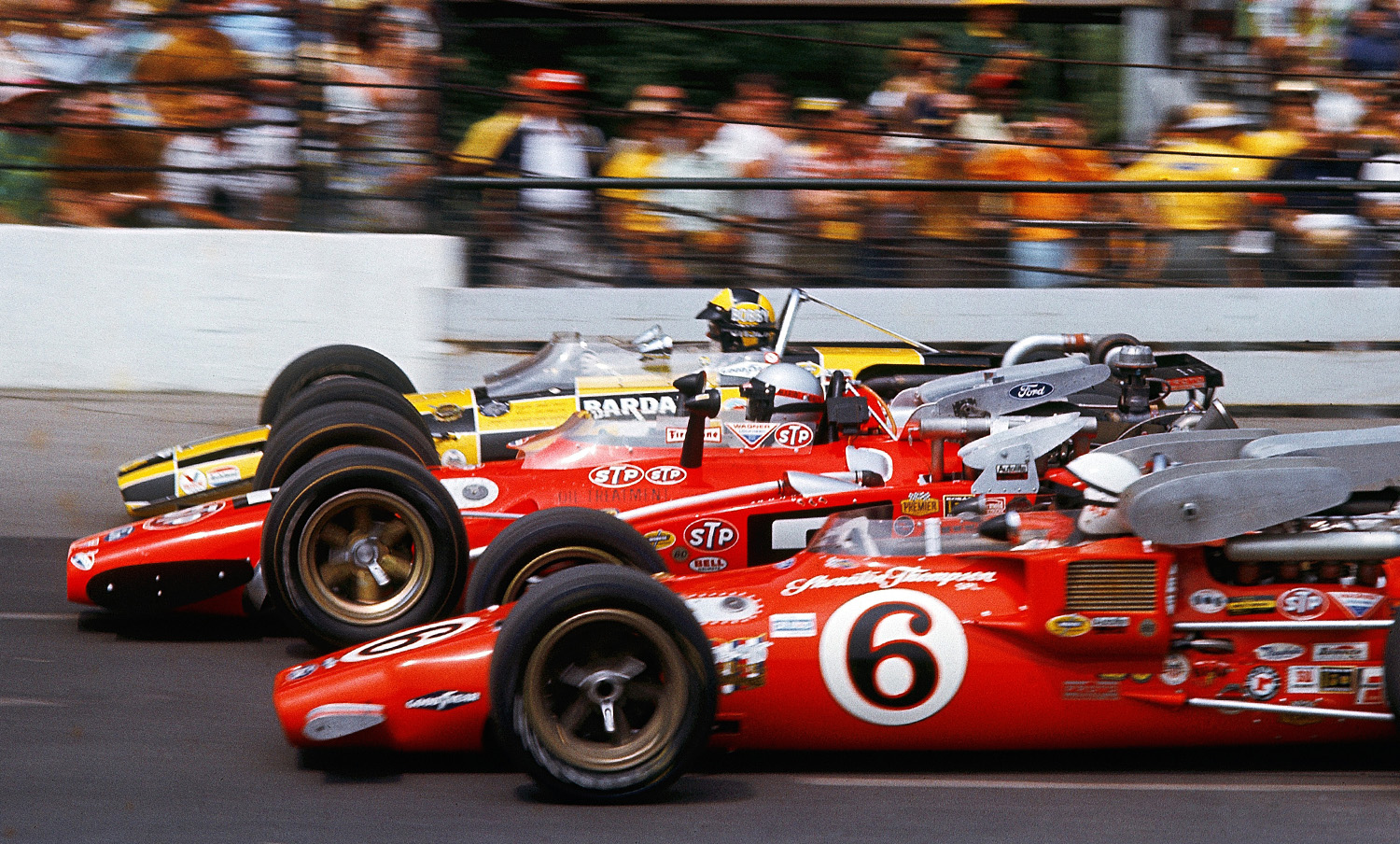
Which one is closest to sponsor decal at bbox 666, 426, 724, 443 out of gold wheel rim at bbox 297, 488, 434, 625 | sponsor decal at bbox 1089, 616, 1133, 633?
gold wheel rim at bbox 297, 488, 434, 625

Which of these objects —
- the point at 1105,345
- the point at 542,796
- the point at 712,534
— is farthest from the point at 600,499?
the point at 1105,345

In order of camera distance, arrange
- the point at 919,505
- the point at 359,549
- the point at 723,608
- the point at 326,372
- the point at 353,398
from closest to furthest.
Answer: the point at 723,608, the point at 359,549, the point at 919,505, the point at 353,398, the point at 326,372

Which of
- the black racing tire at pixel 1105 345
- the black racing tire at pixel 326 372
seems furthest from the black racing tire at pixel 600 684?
the black racing tire at pixel 1105 345

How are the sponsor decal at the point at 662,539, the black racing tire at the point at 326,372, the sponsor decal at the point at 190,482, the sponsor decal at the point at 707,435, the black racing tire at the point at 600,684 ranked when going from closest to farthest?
the black racing tire at the point at 600,684
the sponsor decal at the point at 662,539
the sponsor decal at the point at 707,435
the sponsor decal at the point at 190,482
the black racing tire at the point at 326,372

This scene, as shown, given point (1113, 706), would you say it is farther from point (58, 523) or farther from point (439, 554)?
point (58, 523)

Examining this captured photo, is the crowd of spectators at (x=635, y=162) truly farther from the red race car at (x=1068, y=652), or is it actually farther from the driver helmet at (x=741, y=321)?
the red race car at (x=1068, y=652)

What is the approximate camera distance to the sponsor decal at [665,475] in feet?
19.3

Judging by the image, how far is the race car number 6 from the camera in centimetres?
420

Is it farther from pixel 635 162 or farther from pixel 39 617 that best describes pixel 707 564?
pixel 635 162

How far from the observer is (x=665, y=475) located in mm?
5914

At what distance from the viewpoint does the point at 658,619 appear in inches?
155

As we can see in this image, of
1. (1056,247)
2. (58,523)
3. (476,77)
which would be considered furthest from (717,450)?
(476,77)

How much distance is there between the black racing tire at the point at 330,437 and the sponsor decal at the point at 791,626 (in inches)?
91.5

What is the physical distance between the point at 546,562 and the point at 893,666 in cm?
122
